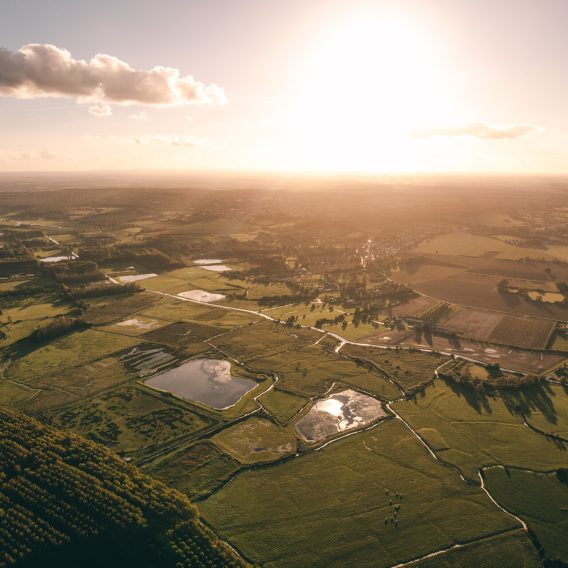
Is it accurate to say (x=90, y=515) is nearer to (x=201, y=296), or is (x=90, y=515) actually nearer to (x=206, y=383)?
(x=206, y=383)

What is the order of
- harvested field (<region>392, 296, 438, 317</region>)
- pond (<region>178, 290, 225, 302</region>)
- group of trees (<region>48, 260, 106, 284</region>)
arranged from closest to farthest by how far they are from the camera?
harvested field (<region>392, 296, 438, 317</region>) → pond (<region>178, 290, 225, 302</region>) → group of trees (<region>48, 260, 106, 284</region>)

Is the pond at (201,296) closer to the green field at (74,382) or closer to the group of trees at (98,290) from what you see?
the group of trees at (98,290)

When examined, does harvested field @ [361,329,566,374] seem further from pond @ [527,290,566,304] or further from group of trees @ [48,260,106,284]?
group of trees @ [48,260,106,284]

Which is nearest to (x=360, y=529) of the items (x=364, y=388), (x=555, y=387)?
(x=364, y=388)

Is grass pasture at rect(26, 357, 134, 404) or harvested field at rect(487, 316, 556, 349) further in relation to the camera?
harvested field at rect(487, 316, 556, 349)

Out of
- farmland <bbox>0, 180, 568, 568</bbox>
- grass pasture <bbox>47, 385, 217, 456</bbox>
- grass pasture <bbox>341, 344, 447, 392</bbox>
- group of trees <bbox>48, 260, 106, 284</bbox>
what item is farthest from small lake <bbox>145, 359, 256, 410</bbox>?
group of trees <bbox>48, 260, 106, 284</bbox>

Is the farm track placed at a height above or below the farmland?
below

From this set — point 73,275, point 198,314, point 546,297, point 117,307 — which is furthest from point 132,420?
point 546,297

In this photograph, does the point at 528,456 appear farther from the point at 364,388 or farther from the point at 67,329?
the point at 67,329
